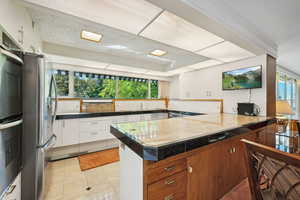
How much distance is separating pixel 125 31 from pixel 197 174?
1966 millimetres

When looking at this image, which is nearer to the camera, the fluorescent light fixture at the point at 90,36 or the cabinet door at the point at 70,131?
the fluorescent light fixture at the point at 90,36

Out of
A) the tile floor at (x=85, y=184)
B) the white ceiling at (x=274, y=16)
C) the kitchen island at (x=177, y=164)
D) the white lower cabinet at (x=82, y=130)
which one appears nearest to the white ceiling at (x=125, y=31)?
the white ceiling at (x=274, y=16)

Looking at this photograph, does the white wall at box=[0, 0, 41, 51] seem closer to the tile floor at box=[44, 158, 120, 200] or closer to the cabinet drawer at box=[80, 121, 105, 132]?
the cabinet drawer at box=[80, 121, 105, 132]

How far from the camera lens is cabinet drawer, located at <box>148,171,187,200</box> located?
913mm

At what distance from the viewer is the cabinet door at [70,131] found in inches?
102

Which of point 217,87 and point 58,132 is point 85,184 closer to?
point 58,132

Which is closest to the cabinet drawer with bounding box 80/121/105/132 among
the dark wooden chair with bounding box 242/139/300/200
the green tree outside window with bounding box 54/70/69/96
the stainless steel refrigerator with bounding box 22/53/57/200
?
the green tree outside window with bounding box 54/70/69/96

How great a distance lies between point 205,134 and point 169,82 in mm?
4319

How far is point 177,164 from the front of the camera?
1016mm

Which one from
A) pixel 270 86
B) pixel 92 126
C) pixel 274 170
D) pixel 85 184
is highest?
pixel 270 86

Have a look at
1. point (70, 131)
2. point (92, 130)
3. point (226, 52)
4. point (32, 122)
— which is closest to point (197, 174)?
point (32, 122)

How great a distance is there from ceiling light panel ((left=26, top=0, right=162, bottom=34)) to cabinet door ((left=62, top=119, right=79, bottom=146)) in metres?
2.10

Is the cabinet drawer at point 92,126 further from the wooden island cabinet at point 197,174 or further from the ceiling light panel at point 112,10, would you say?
the wooden island cabinet at point 197,174

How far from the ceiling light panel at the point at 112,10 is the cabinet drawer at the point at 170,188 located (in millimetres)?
1681
